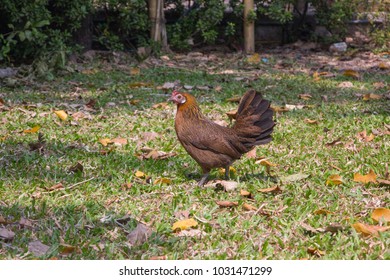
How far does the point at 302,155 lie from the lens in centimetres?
569

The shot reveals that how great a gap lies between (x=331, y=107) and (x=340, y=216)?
3.39m

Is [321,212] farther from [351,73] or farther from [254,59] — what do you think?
[254,59]

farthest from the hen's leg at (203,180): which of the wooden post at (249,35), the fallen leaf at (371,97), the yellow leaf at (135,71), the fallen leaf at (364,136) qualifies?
the wooden post at (249,35)

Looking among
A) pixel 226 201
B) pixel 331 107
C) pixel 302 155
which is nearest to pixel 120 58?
pixel 331 107

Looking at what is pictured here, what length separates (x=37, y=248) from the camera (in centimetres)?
372

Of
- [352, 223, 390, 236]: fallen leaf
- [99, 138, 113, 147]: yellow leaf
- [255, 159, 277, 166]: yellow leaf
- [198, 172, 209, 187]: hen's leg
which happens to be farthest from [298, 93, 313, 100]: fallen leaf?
[352, 223, 390, 236]: fallen leaf

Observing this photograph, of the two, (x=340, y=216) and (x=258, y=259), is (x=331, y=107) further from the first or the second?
(x=258, y=259)

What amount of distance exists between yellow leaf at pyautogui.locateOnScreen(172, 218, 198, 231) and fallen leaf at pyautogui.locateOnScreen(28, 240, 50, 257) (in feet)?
2.36

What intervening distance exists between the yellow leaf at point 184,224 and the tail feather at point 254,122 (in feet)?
3.49

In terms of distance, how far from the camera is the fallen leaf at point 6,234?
3817 millimetres

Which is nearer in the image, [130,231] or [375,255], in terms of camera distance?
[375,255]

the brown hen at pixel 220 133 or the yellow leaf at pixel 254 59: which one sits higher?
the brown hen at pixel 220 133

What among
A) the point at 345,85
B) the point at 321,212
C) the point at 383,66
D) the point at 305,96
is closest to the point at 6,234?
the point at 321,212

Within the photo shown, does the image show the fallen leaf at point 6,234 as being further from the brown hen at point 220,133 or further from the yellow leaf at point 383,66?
the yellow leaf at point 383,66
